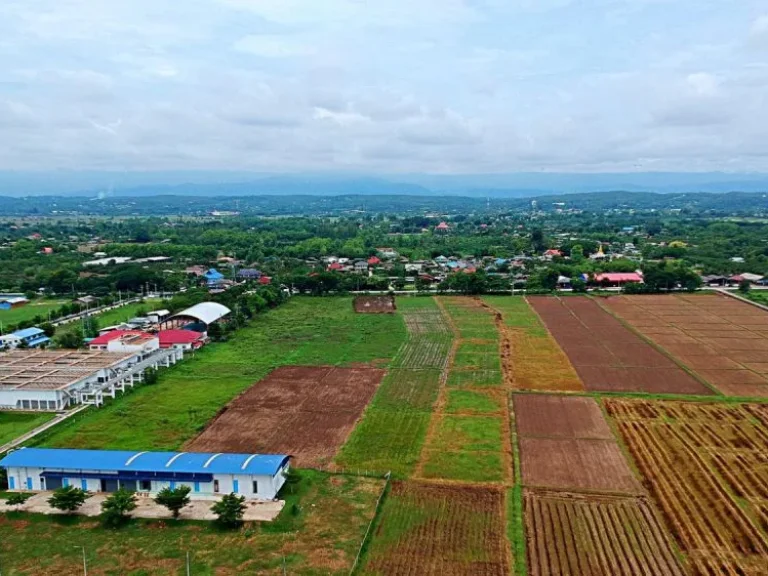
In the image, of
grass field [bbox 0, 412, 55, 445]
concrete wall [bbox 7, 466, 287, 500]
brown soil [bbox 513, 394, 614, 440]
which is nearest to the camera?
concrete wall [bbox 7, 466, 287, 500]

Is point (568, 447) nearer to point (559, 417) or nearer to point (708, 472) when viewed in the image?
point (559, 417)

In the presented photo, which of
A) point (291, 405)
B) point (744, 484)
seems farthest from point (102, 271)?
point (744, 484)

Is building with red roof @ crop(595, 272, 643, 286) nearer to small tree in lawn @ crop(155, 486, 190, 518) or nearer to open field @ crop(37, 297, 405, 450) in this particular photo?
open field @ crop(37, 297, 405, 450)

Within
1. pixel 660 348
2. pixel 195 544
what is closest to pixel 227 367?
pixel 195 544

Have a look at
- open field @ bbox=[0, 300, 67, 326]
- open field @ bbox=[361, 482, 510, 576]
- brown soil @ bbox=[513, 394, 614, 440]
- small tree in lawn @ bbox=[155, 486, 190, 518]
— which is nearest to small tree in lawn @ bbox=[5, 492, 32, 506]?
small tree in lawn @ bbox=[155, 486, 190, 518]

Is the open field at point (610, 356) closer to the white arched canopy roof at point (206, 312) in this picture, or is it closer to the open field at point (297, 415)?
the open field at point (297, 415)

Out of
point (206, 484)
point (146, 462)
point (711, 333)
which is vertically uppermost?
point (146, 462)

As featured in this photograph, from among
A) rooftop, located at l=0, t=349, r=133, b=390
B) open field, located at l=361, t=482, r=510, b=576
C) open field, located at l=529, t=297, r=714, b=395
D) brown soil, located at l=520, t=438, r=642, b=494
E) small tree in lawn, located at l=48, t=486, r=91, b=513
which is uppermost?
rooftop, located at l=0, t=349, r=133, b=390
